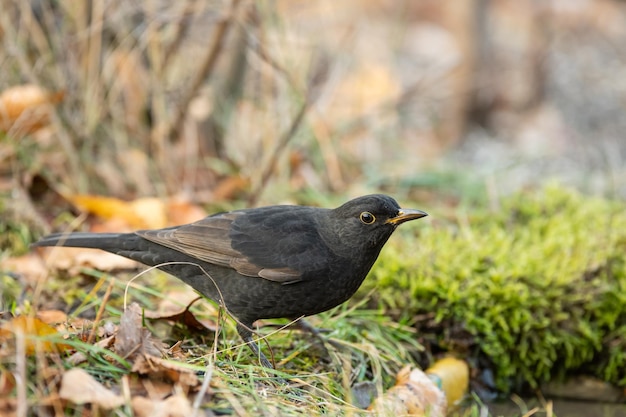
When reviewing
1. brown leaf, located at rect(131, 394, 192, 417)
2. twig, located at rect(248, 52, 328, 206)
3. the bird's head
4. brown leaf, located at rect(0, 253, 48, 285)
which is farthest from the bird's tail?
twig, located at rect(248, 52, 328, 206)

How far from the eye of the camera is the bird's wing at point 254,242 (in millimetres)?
3537

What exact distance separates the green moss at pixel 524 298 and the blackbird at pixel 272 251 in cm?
85

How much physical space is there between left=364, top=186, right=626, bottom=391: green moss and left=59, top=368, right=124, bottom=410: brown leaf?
2.14 m

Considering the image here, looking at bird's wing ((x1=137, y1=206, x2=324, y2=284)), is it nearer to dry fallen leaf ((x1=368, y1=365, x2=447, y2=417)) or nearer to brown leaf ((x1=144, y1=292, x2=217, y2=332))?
brown leaf ((x1=144, y1=292, x2=217, y2=332))

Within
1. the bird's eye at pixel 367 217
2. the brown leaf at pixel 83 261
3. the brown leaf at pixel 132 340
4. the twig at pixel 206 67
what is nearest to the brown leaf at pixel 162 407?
the brown leaf at pixel 132 340

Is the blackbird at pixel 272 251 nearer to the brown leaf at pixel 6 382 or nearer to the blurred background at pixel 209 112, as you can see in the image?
the brown leaf at pixel 6 382

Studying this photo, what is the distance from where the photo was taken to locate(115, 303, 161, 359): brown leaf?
9.11ft

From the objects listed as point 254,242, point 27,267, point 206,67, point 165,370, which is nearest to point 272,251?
point 254,242

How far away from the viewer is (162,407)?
98.6 inches

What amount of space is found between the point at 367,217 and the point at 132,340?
4.27ft

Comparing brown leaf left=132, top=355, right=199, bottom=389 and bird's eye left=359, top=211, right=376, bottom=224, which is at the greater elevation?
bird's eye left=359, top=211, right=376, bottom=224

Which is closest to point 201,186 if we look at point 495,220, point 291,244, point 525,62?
point 495,220

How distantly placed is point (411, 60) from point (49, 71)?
27.5ft

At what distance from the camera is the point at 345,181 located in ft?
22.0
